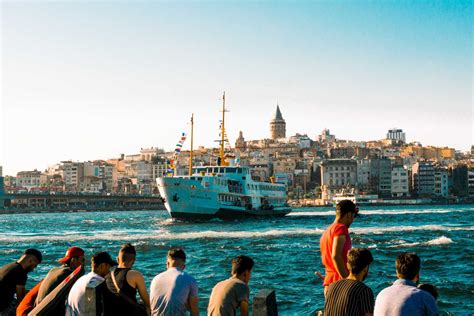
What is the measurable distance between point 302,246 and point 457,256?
7321mm

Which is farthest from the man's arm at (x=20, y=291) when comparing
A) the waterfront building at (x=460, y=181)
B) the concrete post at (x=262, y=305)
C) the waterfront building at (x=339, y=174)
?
the waterfront building at (x=460, y=181)

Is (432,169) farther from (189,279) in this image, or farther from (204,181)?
(189,279)

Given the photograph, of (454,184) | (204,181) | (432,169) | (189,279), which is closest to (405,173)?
(432,169)

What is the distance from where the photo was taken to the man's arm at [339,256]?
709 centimetres

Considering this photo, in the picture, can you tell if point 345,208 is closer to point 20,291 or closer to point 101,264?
point 101,264

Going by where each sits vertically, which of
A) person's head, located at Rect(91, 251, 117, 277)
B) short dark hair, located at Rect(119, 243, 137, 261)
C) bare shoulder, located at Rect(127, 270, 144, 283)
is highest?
short dark hair, located at Rect(119, 243, 137, 261)

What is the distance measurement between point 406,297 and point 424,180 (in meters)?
151

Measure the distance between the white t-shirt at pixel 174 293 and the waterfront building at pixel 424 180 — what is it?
149 metres

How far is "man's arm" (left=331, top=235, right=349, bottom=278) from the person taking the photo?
709cm

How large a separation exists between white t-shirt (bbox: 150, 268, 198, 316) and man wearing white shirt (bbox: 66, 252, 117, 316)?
57 centimetres

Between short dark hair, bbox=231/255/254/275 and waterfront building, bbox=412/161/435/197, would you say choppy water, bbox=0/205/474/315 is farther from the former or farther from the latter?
waterfront building, bbox=412/161/435/197

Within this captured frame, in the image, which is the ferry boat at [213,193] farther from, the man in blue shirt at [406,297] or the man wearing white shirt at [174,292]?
the man in blue shirt at [406,297]

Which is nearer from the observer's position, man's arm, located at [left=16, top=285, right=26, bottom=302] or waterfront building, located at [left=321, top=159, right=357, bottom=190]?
man's arm, located at [left=16, top=285, right=26, bottom=302]

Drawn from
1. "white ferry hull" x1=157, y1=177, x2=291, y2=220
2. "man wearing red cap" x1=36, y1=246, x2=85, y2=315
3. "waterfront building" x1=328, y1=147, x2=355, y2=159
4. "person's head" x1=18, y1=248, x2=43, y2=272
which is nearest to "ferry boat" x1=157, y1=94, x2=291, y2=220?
"white ferry hull" x1=157, y1=177, x2=291, y2=220
